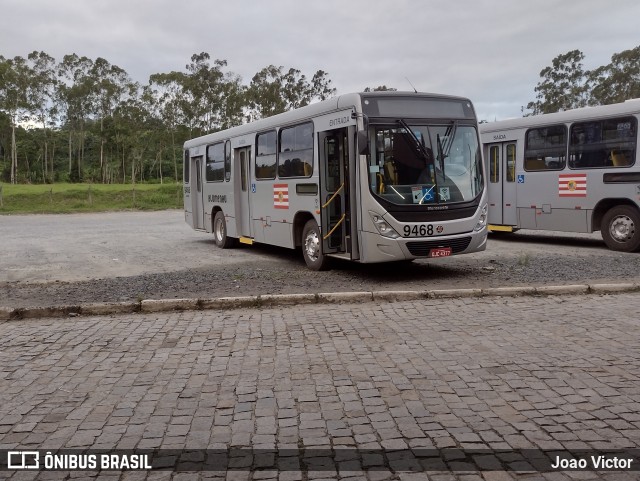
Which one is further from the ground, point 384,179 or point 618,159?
point 618,159

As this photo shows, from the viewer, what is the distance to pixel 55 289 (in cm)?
981

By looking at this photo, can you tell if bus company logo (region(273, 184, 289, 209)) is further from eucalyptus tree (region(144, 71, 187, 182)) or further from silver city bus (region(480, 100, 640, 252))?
eucalyptus tree (region(144, 71, 187, 182))

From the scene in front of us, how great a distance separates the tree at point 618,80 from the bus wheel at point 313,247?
4329 cm

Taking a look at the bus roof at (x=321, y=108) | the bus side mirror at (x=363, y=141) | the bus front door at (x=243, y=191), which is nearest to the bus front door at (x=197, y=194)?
the bus front door at (x=243, y=191)

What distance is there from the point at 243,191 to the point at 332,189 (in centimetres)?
459

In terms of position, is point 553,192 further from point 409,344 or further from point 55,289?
point 55,289

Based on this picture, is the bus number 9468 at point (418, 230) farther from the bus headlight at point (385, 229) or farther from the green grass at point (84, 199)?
the green grass at point (84, 199)

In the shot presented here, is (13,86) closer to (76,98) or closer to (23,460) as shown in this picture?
(76,98)

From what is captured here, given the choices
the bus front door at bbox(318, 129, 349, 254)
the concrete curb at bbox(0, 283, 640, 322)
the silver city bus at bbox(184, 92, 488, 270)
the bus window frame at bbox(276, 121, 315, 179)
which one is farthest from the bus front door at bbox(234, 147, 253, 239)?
the concrete curb at bbox(0, 283, 640, 322)

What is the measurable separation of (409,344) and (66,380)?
3379 mm

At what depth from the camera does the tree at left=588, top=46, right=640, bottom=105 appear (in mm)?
47375

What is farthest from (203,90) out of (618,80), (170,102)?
(618,80)

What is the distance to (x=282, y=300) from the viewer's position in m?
8.72

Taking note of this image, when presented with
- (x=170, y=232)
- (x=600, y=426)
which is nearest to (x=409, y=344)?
(x=600, y=426)
